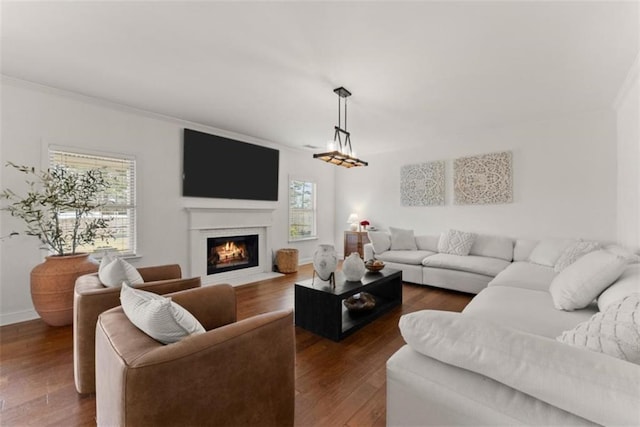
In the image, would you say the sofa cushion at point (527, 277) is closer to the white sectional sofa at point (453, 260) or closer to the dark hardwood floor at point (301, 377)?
the white sectional sofa at point (453, 260)

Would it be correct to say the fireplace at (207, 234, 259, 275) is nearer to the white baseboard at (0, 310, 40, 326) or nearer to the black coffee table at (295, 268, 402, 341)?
the white baseboard at (0, 310, 40, 326)

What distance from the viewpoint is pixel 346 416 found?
1550mm

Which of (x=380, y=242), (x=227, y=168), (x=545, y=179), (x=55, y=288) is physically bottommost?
(x=55, y=288)

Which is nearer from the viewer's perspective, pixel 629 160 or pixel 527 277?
pixel 527 277

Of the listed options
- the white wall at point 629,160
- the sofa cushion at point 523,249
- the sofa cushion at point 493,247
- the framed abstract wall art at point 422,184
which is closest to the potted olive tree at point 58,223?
the framed abstract wall art at point 422,184

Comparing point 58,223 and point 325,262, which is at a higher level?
point 58,223

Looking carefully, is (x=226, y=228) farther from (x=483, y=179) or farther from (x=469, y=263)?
(x=483, y=179)

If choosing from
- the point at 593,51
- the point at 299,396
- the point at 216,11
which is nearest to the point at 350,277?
the point at 299,396

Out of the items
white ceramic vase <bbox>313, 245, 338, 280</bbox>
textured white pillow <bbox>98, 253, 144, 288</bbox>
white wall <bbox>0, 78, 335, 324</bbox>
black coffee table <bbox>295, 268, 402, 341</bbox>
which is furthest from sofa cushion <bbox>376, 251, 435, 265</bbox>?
textured white pillow <bbox>98, 253, 144, 288</bbox>

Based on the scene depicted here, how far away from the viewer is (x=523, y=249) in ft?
13.2

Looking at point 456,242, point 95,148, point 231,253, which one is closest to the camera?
point 95,148

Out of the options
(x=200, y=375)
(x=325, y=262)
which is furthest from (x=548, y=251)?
(x=200, y=375)

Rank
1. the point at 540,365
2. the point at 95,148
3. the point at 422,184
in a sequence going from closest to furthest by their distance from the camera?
1. the point at 540,365
2. the point at 95,148
3. the point at 422,184

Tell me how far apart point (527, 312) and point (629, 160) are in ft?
8.44
